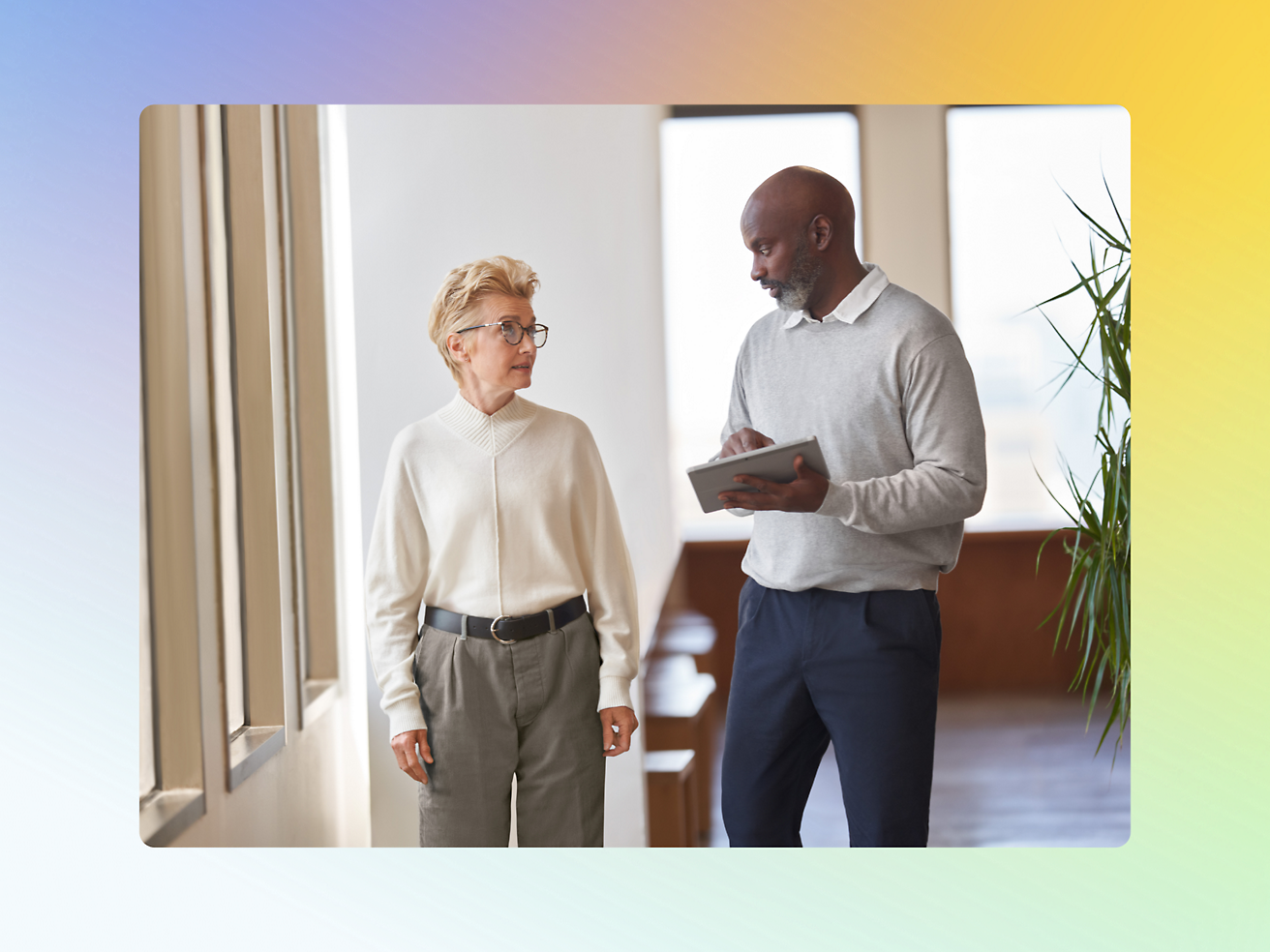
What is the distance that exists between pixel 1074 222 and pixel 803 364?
0.58 metres

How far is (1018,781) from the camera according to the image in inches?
82.4

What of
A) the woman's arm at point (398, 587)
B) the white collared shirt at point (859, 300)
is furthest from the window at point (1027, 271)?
the woman's arm at point (398, 587)

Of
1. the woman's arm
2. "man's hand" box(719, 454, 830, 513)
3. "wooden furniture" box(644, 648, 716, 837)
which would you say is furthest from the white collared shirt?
the woman's arm

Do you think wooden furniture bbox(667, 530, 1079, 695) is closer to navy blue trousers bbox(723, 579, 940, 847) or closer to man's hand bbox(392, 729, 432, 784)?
navy blue trousers bbox(723, 579, 940, 847)

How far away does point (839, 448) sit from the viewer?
2045mm

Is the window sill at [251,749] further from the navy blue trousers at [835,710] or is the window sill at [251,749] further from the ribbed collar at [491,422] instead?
the navy blue trousers at [835,710]

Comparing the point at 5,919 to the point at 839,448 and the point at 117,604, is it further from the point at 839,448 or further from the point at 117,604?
the point at 839,448

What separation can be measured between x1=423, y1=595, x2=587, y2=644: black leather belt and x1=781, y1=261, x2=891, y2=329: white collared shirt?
702 millimetres

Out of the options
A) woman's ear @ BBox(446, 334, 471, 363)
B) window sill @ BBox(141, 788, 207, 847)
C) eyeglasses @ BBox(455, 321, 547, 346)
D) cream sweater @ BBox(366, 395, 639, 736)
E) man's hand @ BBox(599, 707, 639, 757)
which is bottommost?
window sill @ BBox(141, 788, 207, 847)

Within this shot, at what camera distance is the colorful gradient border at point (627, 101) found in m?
2.08

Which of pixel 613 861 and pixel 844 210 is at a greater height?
pixel 844 210

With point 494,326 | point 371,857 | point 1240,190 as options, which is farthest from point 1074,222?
point 371,857

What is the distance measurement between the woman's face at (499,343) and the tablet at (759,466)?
1.28ft

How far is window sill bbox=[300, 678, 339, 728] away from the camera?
7.03ft
